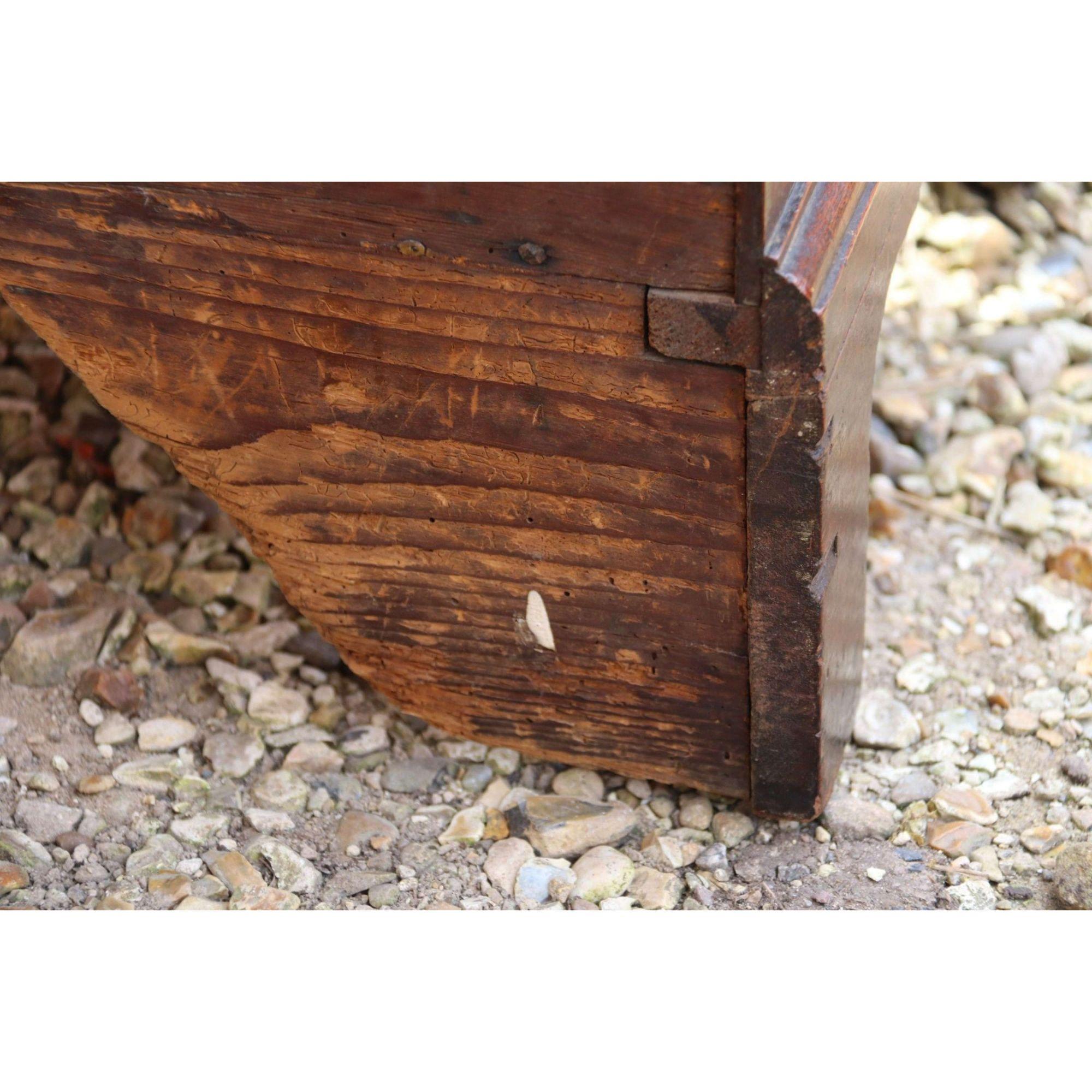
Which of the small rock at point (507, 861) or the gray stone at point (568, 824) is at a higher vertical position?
the gray stone at point (568, 824)

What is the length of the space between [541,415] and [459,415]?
0.08m

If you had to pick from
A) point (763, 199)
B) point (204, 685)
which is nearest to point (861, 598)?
point (763, 199)

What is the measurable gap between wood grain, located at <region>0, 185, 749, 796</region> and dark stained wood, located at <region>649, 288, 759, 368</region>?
14mm

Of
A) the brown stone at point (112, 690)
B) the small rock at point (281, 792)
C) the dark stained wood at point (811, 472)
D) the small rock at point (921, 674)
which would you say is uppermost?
the dark stained wood at point (811, 472)

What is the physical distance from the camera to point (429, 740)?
158 centimetres

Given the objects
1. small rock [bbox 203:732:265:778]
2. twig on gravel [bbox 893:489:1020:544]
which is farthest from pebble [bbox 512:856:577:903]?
twig on gravel [bbox 893:489:1020:544]

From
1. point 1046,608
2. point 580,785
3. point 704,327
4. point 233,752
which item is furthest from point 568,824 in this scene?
point 1046,608

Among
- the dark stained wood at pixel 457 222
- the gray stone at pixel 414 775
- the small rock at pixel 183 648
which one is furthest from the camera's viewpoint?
the small rock at pixel 183 648

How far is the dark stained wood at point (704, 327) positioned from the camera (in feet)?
3.47

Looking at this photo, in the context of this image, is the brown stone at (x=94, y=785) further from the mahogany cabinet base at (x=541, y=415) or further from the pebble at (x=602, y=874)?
the pebble at (x=602, y=874)

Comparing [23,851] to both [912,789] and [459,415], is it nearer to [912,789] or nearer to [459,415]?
[459,415]

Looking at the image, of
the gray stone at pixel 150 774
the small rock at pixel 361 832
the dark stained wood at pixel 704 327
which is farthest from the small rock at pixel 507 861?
the dark stained wood at pixel 704 327

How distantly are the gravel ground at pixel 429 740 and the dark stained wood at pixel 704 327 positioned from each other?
572mm

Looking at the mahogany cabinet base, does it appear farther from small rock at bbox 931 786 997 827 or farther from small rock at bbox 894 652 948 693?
small rock at bbox 894 652 948 693
